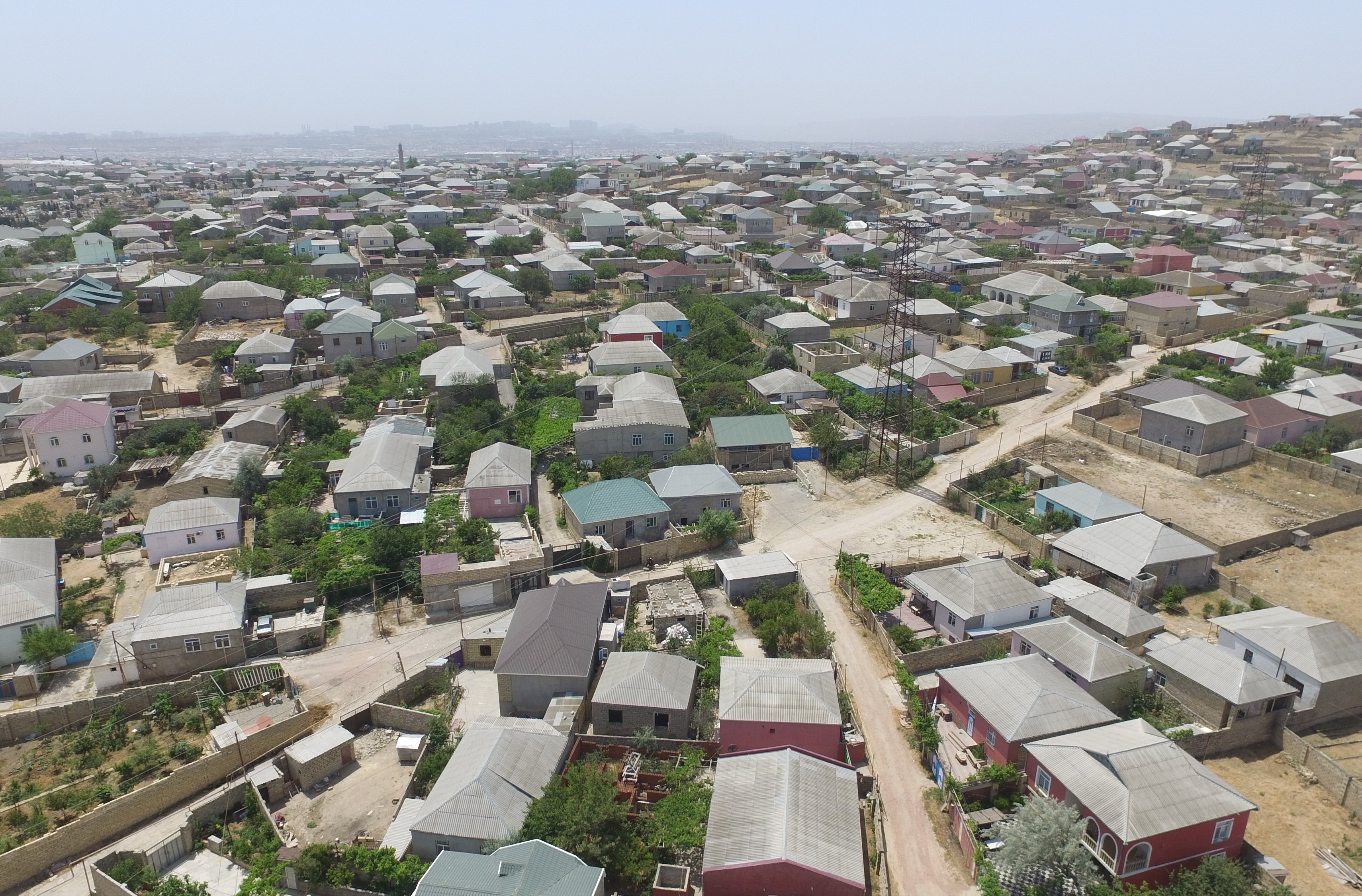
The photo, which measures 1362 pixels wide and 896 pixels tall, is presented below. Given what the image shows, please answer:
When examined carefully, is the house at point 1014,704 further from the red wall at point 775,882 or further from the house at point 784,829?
the red wall at point 775,882

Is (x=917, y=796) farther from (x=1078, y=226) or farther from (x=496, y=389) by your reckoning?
(x=1078, y=226)

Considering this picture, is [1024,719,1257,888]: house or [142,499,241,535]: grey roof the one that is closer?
[1024,719,1257,888]: house

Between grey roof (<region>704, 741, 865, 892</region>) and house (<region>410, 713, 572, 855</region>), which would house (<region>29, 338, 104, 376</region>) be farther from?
grey roof (<region>704, 741, 865, 892</region>)

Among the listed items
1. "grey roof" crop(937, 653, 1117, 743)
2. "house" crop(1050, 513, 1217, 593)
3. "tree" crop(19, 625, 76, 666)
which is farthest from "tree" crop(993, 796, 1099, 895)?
"tree" crop(19, 625, 76, 666)

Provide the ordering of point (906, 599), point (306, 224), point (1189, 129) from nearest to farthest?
point (906, 599) → point (306, 224) → point (1189, 129)

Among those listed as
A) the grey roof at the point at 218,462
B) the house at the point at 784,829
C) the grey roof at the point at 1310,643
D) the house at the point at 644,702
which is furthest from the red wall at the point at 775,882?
the grey roof at the point at 218,462

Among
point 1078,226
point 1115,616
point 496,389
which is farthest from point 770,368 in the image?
point 1078,226
